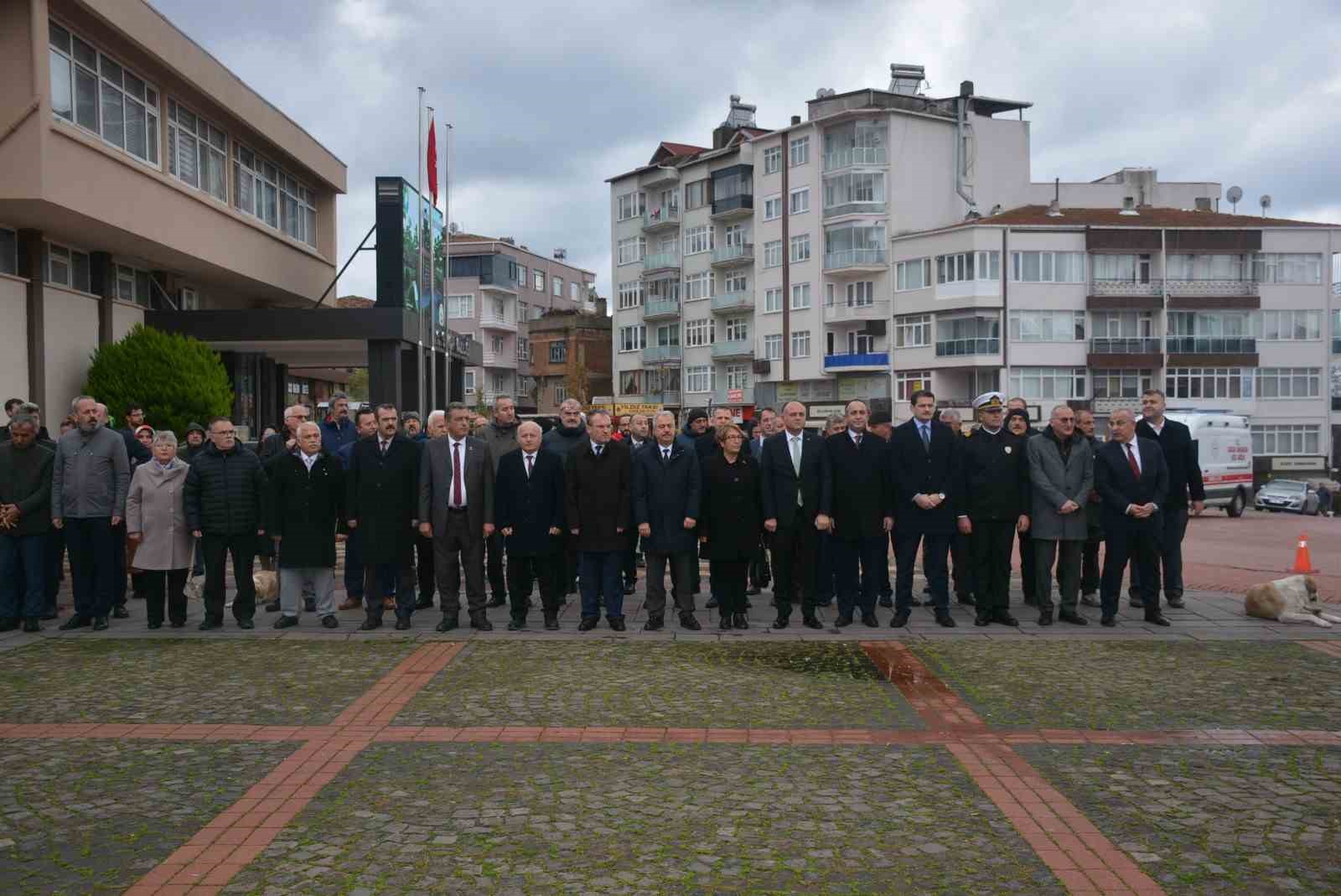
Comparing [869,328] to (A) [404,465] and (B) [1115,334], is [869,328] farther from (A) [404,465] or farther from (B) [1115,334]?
(A) [404,465]

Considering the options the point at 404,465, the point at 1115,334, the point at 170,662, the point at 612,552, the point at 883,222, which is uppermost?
the point at 883,222

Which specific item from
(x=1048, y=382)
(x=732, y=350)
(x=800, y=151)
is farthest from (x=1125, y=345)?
(x=732, y=350)

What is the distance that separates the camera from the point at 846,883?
475cm

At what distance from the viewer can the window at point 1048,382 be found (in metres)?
63.1

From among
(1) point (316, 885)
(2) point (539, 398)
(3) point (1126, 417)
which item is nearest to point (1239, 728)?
(3) point (1126, 417)

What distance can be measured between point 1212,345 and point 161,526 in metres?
64.6

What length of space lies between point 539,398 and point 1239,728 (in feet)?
296

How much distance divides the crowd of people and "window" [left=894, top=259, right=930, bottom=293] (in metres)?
54.7

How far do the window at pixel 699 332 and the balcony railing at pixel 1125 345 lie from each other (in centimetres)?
2498

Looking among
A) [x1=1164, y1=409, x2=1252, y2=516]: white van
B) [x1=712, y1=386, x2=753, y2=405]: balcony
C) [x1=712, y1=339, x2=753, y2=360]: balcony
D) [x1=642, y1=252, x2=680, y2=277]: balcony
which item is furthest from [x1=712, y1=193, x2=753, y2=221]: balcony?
[x1=1164, y1=409, x2=1252, y2=516]: white van

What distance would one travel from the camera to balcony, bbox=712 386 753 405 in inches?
2859

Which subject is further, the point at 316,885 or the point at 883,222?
the point at 883,222

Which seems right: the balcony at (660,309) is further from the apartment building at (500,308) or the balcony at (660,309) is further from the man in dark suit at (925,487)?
the man in dark suit at (925,487)

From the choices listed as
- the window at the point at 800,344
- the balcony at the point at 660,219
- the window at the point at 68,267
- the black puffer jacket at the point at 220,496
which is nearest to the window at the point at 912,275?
the window at the point at 800,344
